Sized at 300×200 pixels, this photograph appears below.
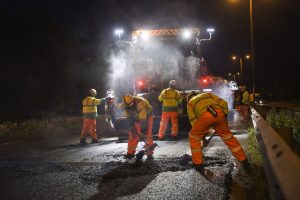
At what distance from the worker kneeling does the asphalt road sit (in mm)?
322

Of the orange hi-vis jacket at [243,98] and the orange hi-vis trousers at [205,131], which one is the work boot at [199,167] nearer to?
the orange hi-vis trousers at [205,131]

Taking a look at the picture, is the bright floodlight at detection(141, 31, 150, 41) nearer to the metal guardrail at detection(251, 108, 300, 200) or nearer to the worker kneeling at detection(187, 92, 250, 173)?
the worker kneeling at detection(187, 92, 250, 173)

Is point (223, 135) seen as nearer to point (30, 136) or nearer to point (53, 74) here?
point (30, 136)

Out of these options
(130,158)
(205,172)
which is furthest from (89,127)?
(205,172)

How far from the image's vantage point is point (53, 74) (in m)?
26.9

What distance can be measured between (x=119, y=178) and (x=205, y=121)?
1.67m

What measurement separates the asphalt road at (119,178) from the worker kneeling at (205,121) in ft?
1.06

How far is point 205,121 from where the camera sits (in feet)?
20.2

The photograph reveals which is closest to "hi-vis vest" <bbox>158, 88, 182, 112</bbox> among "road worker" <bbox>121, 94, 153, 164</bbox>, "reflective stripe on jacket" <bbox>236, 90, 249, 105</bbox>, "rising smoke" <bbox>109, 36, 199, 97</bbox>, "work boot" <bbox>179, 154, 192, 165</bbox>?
"rising smoke" <bbox>109, 36, 199, 97</bbox>

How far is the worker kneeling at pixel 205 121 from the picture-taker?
607 centimetres

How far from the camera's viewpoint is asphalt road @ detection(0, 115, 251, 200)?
4730mm

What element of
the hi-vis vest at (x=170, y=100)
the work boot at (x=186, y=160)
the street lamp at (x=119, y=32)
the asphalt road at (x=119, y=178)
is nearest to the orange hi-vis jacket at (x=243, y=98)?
the hi-vis vest at (x=170, y=100)

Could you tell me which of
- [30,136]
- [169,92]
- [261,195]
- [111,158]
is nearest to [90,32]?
[30,136]

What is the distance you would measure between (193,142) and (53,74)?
72.7 feet
